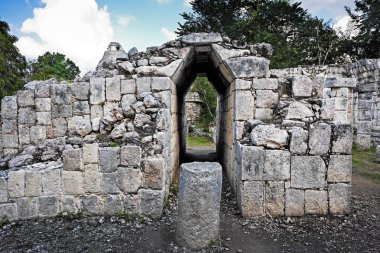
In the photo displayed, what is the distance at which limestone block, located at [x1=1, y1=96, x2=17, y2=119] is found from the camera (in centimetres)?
627

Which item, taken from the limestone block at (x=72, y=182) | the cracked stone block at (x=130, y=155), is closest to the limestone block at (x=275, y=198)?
the cracked stone block at (x=130, y=155)

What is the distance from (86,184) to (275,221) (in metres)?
3.30

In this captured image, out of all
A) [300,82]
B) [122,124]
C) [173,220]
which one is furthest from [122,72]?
[300,82]

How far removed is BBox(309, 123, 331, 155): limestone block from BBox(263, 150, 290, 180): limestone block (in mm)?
501

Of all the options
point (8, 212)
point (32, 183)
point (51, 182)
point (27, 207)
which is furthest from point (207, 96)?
point (8, 212)

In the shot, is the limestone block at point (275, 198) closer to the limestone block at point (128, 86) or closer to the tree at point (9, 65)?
the limestone block at point (128, 86)

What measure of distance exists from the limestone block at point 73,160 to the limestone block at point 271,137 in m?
3.05

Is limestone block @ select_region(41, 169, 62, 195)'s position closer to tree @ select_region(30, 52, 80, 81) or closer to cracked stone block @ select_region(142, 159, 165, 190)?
cracked stone block @ select_region(142, 159, 165, 190)

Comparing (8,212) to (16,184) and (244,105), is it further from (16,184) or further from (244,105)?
(244,105)

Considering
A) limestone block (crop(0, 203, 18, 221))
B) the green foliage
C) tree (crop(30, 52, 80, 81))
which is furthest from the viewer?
tree (crop(30, 52, 80, 81))

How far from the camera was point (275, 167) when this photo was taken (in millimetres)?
4559

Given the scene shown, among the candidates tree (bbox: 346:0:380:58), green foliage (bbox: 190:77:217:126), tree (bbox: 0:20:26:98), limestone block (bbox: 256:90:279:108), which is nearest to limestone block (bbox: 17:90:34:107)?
limestone block (bbox: 256:90:279:108)

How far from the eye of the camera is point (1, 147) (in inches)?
A: 251

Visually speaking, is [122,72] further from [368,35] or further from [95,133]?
[368,35]
